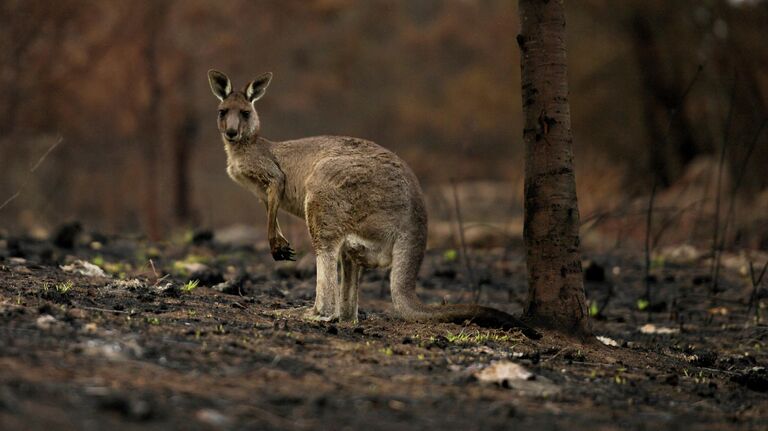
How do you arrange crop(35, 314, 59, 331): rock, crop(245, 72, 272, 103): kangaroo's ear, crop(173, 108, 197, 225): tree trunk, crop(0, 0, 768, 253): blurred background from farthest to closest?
crop(173, 108, 197, 225): tree trunk
crop(0, 0, 768, 253): blurred background
crop(245, 72, 272, 103): kangaroo's ear
crop(35, 314, 59, 331): rock

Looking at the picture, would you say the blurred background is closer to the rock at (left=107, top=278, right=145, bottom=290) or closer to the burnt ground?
the burnt ground

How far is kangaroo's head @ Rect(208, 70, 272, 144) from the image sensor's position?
6.79m

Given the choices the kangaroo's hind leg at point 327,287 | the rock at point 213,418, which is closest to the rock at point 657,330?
the kangaroo's hind leg at point 327,287

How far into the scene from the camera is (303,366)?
180 inches

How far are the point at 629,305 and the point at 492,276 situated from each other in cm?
176

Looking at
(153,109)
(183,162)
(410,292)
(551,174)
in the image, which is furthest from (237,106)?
(183,162)

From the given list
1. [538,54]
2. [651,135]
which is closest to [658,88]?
[651,135]

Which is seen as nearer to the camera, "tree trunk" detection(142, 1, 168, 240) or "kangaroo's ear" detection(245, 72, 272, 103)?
"kangaroo's ear" detection(245, 72, 272, 103)

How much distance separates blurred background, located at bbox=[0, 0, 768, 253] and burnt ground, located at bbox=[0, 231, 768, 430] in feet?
12.2

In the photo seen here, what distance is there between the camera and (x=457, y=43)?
3394 cm

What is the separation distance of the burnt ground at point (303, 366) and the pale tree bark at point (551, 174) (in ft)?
1.02

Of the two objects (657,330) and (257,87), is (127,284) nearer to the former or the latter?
(257,87)

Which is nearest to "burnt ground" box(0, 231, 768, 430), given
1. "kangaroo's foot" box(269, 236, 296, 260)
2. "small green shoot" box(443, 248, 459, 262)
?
"kangaroo's foot" box(269, 236, 296, 260)

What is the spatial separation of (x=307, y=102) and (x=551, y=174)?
1791 centimetres
